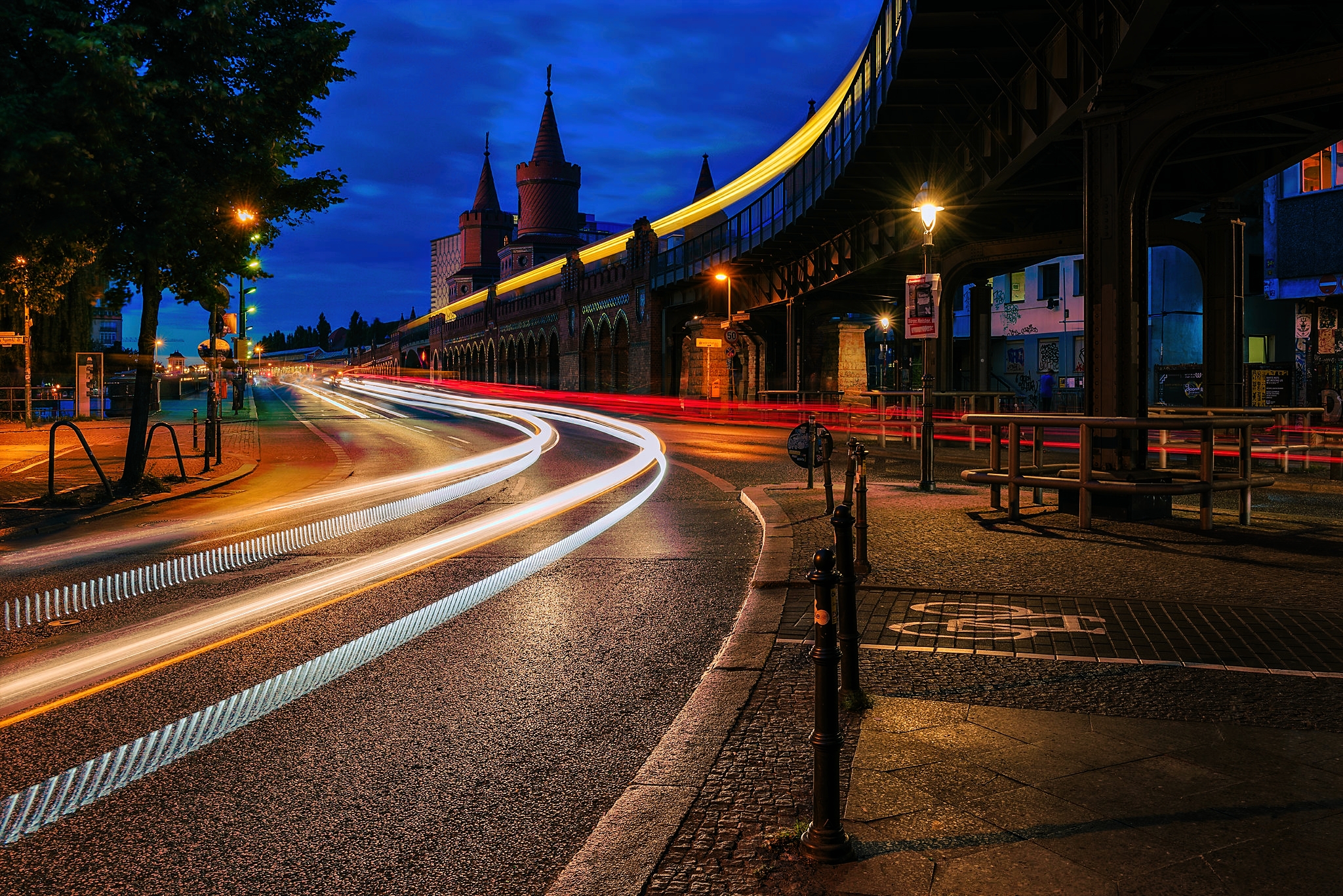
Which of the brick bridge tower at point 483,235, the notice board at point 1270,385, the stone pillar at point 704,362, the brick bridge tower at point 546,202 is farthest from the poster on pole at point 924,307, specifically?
the brick bridge tower at point 483,235

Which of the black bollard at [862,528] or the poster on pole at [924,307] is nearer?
the black bollard at [862,528]

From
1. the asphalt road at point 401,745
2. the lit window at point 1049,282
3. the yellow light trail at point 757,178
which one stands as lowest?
the asphalt road at point 401,745

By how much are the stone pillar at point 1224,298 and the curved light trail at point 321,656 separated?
9.95 meters

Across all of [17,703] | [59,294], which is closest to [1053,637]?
[17,703]

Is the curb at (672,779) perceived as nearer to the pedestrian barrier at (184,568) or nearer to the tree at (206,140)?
the pedestrian barrier at (184,568)

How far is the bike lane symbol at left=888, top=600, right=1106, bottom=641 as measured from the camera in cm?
631

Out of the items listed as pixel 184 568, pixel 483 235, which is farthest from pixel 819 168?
pixel 483 235

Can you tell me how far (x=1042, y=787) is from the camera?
3852 mm

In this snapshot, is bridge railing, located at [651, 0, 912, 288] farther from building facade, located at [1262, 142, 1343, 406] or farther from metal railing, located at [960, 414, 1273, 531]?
building facade, located at [1262, 142, 1343, 406]

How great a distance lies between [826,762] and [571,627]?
379 cm

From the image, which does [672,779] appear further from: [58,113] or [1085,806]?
[58,113]

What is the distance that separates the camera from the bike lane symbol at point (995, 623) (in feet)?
20.7

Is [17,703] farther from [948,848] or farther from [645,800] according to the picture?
[948,848]

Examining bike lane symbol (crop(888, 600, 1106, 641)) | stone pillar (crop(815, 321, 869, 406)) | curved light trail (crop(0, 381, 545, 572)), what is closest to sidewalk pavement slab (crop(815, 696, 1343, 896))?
bike lane symbol (crop(888, 600, 1106, 641))
